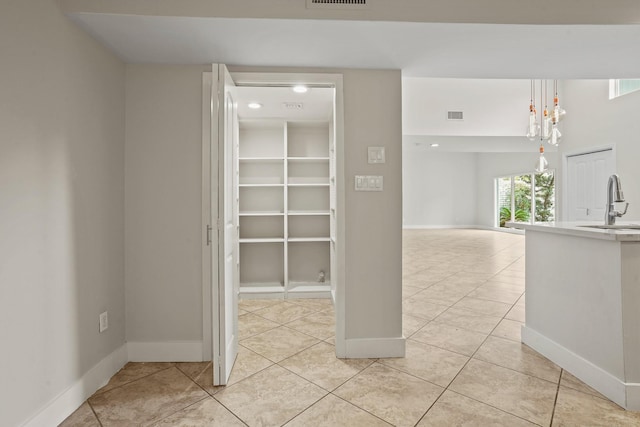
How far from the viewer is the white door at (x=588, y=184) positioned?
5.94 m

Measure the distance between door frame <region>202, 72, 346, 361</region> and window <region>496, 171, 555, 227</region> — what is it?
328 inches

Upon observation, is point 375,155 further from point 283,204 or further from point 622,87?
point 622,87

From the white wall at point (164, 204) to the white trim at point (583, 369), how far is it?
252 cm

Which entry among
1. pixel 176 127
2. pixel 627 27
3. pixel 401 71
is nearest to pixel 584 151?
pixel 627 27

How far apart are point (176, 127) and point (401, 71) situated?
170 cm

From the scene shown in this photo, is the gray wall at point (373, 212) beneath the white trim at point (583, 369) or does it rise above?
above

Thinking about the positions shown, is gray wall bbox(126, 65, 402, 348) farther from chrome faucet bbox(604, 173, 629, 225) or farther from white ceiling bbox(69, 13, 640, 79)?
chrome faucet bbox(604, 173, 629, 225)

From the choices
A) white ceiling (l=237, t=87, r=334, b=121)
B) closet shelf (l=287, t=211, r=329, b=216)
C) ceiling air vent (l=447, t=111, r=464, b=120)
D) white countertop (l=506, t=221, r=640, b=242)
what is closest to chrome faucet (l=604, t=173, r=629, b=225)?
white countertop (l=506, t=221, r=640, b=242)

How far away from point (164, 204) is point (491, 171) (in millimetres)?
Result: 12281

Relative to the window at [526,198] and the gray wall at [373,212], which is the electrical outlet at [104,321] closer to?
the gray wall at [373,212]

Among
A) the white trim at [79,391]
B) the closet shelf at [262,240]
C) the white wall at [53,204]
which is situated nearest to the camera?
the white wall at [53,204]

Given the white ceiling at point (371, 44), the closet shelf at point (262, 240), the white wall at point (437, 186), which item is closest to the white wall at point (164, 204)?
the white ceiling at point (371, 44)

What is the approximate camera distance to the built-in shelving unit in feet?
13.0

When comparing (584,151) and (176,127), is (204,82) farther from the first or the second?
(584,151)
